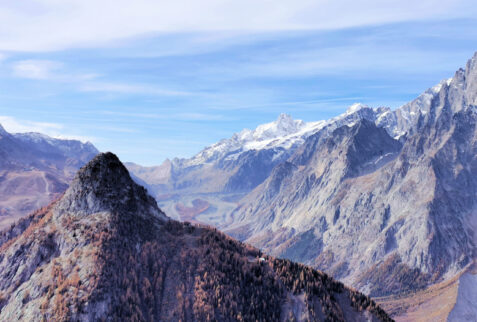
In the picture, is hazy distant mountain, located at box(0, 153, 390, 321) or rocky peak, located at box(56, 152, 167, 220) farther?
rocky peak, located at box(56, 152, 167, 220)

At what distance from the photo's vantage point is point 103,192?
138 m

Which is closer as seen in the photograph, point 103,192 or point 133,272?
point 133,272

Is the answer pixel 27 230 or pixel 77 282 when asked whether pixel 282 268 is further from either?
pixel 27 230

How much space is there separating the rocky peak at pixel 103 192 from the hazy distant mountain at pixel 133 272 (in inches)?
12.7

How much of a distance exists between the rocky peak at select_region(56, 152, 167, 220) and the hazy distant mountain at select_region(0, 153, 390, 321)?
324mm

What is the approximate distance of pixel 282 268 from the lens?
138500 mm

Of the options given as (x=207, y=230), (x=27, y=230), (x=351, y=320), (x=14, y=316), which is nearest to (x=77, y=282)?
(x=14, y=316)

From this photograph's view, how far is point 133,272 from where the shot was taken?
4742 inches

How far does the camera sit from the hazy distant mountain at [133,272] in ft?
367

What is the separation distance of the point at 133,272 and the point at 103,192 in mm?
30990

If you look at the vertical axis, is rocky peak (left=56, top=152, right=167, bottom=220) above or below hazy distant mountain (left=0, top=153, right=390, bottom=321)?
above

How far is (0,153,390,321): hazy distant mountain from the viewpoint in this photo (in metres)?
112

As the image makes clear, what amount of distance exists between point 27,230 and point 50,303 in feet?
118

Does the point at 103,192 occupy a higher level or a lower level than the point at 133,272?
higher
